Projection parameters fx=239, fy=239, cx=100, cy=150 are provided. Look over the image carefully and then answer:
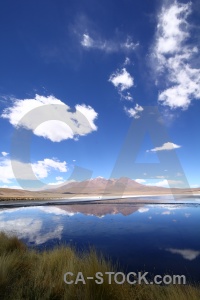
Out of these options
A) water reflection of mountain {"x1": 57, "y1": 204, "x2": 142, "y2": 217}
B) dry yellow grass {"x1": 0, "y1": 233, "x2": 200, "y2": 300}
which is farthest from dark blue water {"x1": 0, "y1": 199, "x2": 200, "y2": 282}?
Result: water reflection of mountain {"x1": 57, "y1": 204, "x2": 142, "y2": 217}

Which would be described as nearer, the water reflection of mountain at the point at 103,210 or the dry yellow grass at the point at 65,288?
the dry yellow grass at the point at 65,288

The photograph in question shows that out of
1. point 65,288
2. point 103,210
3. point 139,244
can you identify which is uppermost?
point 103,210

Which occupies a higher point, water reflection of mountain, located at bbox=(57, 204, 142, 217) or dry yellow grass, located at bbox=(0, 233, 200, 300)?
water reflection of mountain, located at bbox=(57, 204, 142, 217)

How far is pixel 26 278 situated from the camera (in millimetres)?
5816

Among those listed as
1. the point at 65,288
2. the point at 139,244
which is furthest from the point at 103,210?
the point at 65,288

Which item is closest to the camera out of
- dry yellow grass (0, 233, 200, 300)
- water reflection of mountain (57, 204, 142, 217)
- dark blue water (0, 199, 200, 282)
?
dry yellow grass (0, 233, 200, 300)

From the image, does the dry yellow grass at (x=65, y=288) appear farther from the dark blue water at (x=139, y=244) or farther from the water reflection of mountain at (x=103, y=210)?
the water reflection of mountain at (x=103, y=210)

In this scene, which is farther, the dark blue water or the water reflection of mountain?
the water reflection of mountain

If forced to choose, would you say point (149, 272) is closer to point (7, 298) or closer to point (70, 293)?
point (70, 293)

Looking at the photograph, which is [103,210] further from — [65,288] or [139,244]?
[65,288]

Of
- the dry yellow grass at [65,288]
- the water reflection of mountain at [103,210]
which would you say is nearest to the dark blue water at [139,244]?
the dry yellow grass at [65,288]

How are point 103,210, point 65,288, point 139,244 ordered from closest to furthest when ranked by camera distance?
point 65,288
point 139,244
point 103,210

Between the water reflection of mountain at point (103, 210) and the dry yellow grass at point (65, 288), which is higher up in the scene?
the water reflection of mountain at point (103, 210)

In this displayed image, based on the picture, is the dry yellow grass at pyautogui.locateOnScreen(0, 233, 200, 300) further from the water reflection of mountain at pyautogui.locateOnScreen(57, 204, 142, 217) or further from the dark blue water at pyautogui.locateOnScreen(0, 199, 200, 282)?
the water reflection of mountain at pyautogui.locateOnScreen(57, 204, 142, 217)
